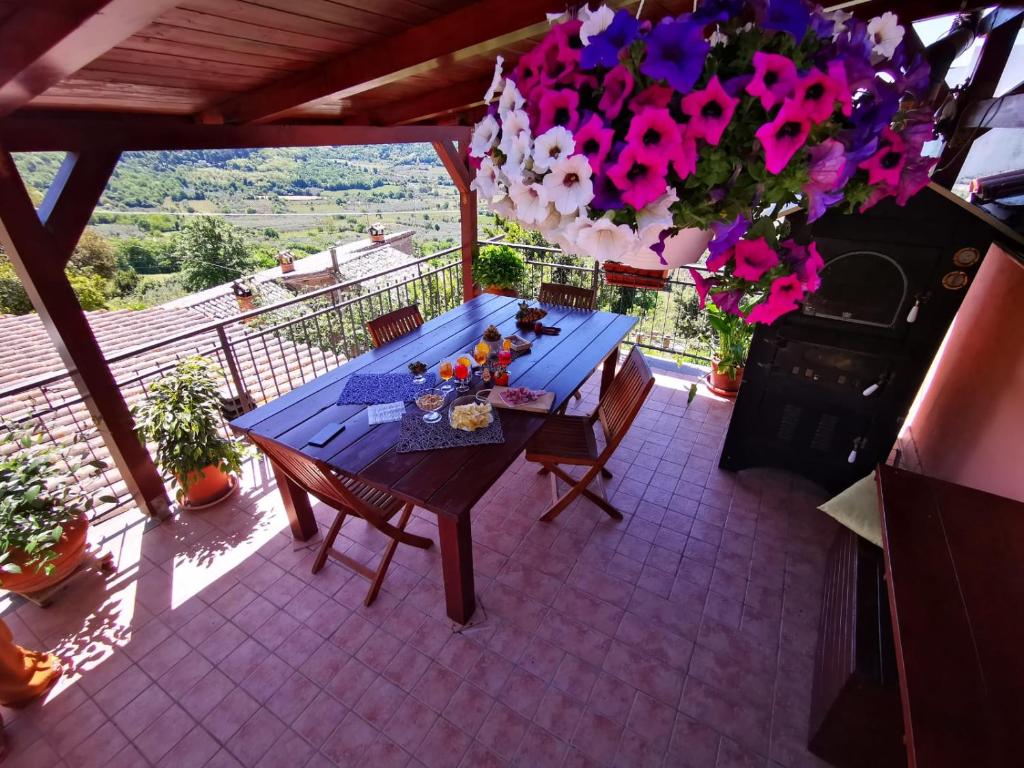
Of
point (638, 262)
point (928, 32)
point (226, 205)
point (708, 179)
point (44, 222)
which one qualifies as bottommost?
point (226, 205)

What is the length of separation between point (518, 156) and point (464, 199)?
460 centimetres

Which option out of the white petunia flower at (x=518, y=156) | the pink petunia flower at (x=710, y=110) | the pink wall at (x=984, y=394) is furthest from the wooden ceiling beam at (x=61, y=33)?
the pink wall at (x=984, y=394)

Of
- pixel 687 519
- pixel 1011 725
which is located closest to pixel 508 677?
pixel 687 519

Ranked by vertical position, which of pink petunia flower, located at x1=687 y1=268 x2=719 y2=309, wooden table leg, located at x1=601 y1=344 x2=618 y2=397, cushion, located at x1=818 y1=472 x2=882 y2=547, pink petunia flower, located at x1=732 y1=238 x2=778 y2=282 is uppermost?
pink petunia flower, located at x1=732 y1=238 x2=778 y2=282

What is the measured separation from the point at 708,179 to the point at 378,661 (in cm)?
226

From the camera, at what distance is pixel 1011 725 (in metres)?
0.94

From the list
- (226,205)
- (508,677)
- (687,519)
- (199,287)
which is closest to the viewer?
(508,677)

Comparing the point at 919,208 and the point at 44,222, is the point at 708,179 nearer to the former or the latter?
the point at 919,208

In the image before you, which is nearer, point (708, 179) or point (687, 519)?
point (708, 179)

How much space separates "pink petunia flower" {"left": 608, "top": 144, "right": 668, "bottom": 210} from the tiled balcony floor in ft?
6.62

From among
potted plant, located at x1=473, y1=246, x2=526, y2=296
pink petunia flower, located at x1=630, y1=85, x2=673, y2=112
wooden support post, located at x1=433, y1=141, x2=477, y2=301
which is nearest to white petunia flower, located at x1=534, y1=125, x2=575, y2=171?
pink petunia flower, located at x1=630, y1=85, x2=673, y2=112

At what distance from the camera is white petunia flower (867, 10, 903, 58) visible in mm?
722

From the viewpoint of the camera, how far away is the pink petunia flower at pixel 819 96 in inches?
22.8

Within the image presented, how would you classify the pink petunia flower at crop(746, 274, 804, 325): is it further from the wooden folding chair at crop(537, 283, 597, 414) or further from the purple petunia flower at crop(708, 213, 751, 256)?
the wooden folding chair at crop(537, 283, 597, 414)
